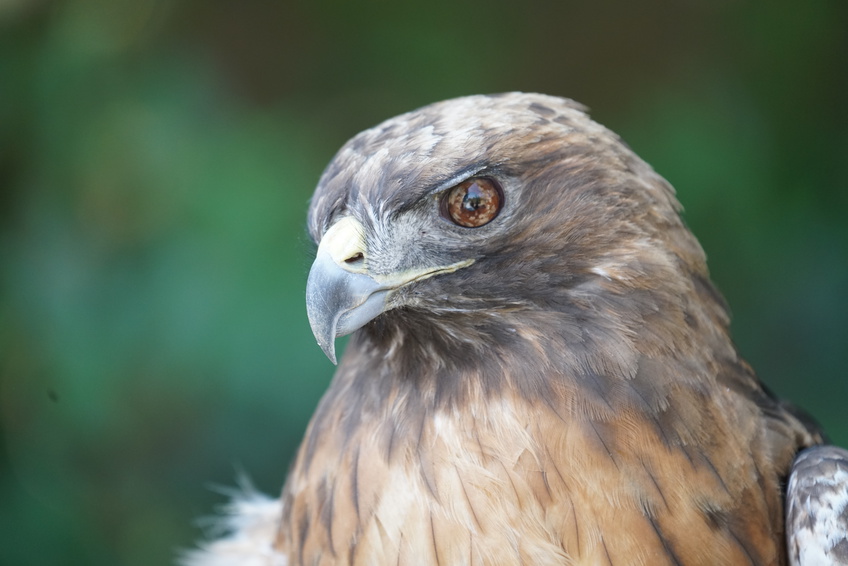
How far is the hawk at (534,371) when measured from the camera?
5.36 ft

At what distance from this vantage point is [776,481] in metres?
1.80

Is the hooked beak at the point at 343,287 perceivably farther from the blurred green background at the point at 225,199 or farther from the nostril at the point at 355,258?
the blurred green background at the point at 225,199

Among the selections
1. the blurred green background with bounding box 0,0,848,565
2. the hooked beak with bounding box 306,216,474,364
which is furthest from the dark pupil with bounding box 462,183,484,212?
the blurred green background with bounding box 0,0,848,565

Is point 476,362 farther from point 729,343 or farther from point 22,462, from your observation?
point 22,462

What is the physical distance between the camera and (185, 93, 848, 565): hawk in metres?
1.63

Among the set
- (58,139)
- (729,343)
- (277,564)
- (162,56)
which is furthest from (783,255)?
(58,139)

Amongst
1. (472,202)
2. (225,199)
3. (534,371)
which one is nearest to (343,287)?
(472,202)

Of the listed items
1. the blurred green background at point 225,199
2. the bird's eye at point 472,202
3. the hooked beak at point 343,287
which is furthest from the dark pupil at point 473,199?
the blurred green background at point 225,199

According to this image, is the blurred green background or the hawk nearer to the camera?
the hawk

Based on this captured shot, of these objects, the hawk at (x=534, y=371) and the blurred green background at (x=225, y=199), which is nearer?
the hawk at (x=534, y=371)

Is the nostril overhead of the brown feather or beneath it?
overhead

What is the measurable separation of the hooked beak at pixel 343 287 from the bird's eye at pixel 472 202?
0.50 feet

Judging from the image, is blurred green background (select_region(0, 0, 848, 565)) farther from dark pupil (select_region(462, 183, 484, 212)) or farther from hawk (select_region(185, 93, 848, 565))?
dark pupil (select_region(462, 183, 484, 212))

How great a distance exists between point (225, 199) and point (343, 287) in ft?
7.01
